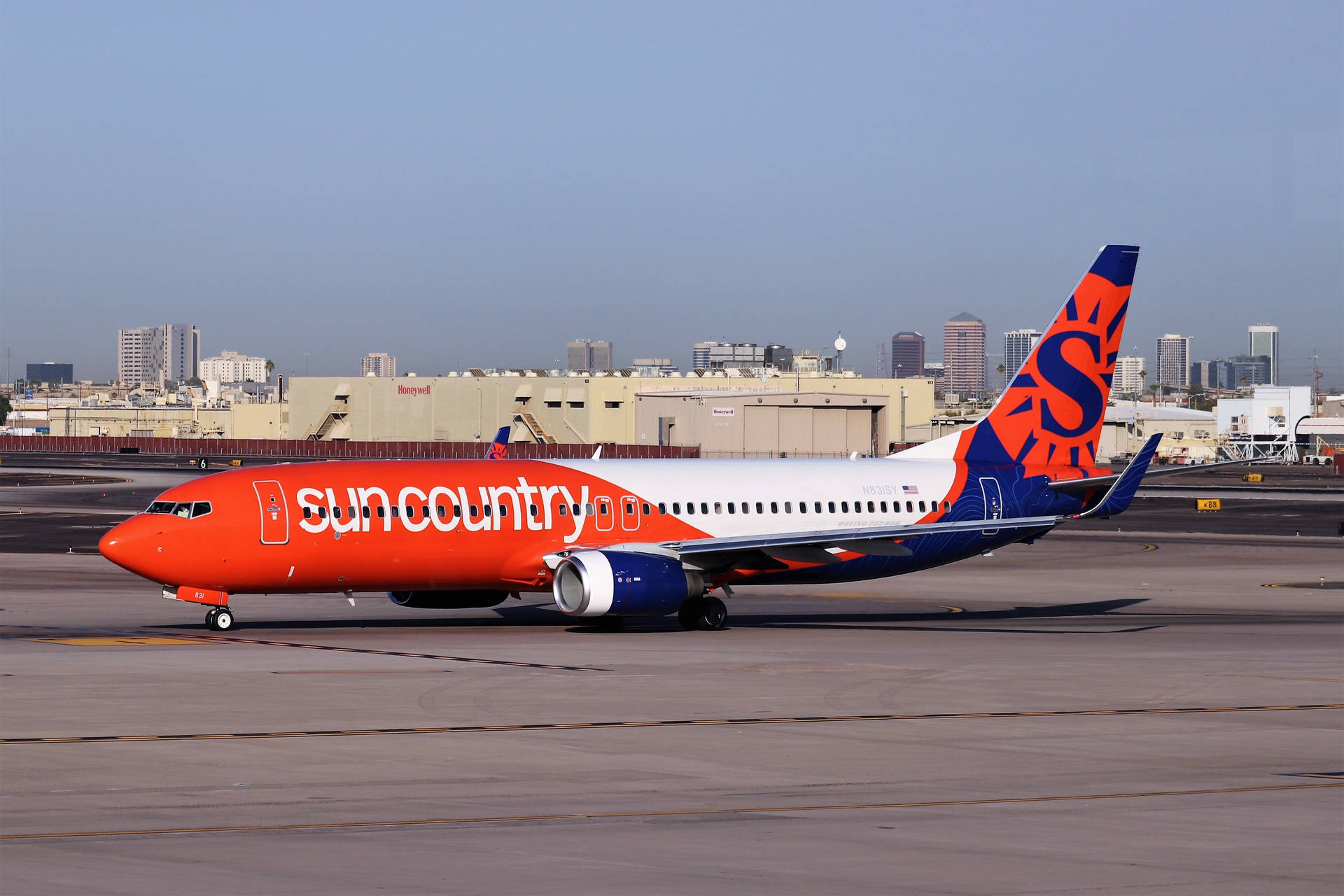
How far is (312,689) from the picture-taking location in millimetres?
30031

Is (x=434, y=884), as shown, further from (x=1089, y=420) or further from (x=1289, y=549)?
(x=1289, y=549)

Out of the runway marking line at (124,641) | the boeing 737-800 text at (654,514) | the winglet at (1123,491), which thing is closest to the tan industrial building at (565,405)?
the boeing 737-800 text at (654,514)

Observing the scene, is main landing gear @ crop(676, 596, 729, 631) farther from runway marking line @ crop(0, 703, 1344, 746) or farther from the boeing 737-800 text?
runway marking line @ crop(0, 703, 1344, 746)

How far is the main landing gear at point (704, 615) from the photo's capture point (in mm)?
43312

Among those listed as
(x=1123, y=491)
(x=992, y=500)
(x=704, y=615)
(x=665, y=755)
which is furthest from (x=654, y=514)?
(x=665, y=755)

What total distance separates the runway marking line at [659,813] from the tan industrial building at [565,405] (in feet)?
483

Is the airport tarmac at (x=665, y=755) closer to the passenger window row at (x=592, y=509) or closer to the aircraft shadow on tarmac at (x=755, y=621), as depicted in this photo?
the aircraft shadow on tarmac at (x=755, y=621)

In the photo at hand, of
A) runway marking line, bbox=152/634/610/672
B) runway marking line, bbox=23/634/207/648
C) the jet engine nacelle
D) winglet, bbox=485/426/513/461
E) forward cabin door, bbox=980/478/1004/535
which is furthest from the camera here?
winglet, bbox=485/426/513/461

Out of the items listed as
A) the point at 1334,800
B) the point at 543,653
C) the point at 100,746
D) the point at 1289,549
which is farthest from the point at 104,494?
the point at 1334,800

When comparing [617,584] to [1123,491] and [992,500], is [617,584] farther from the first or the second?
[1123,491]

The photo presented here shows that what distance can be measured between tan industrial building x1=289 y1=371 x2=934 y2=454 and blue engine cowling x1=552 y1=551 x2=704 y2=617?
416 feet

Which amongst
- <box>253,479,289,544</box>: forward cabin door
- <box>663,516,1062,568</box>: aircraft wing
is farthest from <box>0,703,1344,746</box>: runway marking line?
<box>253,479,289,544</box>: forward cabin door

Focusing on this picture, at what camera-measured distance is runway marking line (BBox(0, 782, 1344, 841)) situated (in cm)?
1777

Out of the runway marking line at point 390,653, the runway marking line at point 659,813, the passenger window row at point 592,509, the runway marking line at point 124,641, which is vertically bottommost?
the runway marking line at point 390,653
